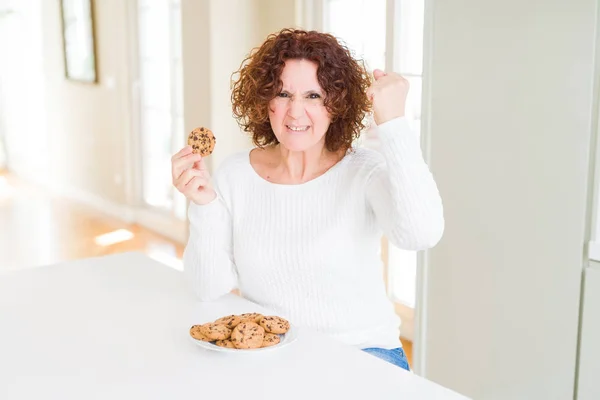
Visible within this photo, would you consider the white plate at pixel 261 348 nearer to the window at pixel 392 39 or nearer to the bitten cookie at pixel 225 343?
the bitten cookie at pixel 225 343

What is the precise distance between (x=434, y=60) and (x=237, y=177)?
88 centimetres

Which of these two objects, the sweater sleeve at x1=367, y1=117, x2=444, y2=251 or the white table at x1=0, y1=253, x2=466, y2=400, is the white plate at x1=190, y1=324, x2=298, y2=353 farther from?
the sweater sleeve at x1=367, y1=117, x2=444, y2=251

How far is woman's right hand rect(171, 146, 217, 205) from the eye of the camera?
179 centimetres

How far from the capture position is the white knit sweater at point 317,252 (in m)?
1.88

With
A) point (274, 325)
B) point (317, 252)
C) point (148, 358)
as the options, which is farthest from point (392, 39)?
point (148, 358)

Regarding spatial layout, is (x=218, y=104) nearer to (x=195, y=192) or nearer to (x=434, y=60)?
(x=434, y=60)

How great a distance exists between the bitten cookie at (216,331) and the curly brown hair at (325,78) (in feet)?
2.02

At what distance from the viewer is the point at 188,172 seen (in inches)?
70.8

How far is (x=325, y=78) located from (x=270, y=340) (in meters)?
0.67

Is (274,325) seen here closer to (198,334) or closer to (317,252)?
(198,334)

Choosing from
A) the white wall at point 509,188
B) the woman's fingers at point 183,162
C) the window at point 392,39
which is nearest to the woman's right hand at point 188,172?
the woman's fingers at point 183,162

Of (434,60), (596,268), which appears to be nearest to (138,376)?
(596,268)

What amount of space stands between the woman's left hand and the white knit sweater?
0.54 ft

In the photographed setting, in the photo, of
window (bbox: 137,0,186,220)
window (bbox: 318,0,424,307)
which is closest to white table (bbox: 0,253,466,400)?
window (bbox: 318,0,424,307)
